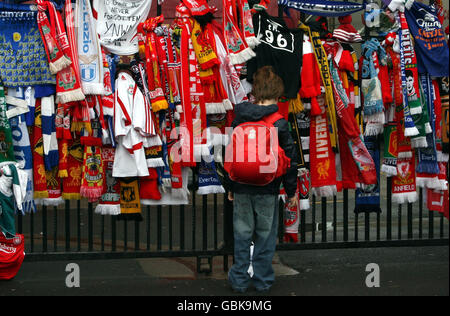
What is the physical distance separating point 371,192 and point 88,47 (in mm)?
3044

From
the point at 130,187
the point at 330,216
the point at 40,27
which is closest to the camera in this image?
the point at 40,27

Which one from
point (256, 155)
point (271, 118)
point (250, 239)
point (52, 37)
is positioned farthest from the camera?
point (52, 37)

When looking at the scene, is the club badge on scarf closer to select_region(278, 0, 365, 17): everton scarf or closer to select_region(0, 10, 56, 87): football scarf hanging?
select_region(278, 0, 365, 17): everton scarf

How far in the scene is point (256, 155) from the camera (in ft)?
17.7

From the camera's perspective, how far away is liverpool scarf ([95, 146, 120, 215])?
6.11 meters

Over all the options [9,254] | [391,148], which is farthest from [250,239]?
[9,254]

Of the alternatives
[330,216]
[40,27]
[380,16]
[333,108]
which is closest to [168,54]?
[40,27]

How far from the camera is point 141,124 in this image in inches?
233

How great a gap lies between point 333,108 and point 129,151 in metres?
1.92

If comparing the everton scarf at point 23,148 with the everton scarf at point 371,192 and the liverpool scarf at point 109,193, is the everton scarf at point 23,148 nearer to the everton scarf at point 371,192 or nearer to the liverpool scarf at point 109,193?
the liverpool scarf at point 109,193

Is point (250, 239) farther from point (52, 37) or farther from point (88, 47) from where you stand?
point (52, 37)

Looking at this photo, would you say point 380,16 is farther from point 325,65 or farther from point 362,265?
point 362,265

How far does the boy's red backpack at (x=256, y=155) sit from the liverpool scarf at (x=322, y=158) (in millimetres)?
923

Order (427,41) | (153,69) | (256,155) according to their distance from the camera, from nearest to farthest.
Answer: (256,155) → (153,69) → (427,41)
